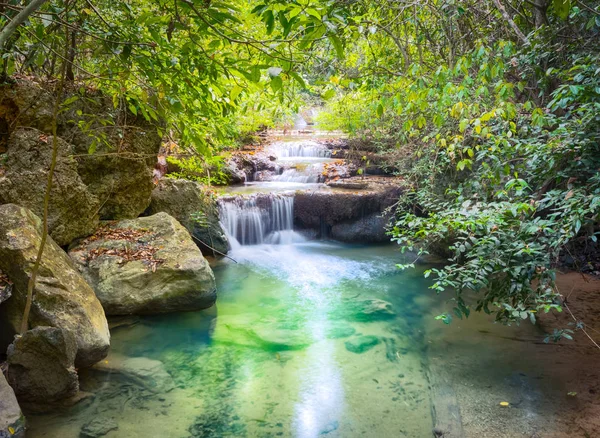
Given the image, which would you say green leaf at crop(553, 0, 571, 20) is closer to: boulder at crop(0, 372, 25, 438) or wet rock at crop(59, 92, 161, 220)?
boulder at crop(0, 372, 25, 438)

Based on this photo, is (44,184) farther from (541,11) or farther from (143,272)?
(541,11)

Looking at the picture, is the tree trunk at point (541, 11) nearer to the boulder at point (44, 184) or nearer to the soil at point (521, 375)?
the soil at point (521, 375)

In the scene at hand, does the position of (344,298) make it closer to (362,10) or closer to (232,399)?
(232,399)

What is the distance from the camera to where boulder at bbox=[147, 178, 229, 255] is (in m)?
8.12

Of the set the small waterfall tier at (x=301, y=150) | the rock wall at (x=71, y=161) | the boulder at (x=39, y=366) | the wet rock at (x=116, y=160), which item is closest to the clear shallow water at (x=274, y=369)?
the boulder at (x=39, y=366)

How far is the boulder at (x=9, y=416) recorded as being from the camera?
112 inches

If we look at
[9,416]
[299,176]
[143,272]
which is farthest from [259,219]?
[9,416]

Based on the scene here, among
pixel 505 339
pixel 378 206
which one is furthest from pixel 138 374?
pixel 378 206

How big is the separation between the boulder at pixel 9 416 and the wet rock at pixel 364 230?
8.08 metres

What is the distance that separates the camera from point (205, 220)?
813cm

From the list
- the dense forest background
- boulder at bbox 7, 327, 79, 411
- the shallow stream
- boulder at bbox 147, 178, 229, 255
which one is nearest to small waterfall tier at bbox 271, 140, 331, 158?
boulder at bbox 147, 178, 229, 255

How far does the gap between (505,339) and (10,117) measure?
6977mm

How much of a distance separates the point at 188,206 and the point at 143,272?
2.84 metres

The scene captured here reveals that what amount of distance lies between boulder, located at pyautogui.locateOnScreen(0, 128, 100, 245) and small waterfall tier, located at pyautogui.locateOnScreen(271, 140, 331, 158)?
9.72 m
